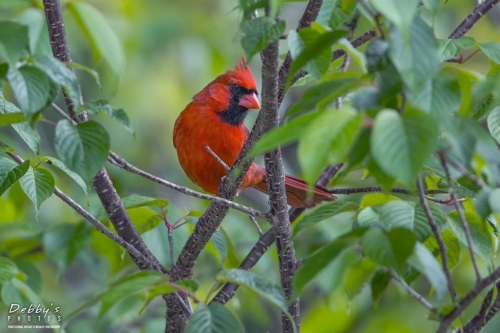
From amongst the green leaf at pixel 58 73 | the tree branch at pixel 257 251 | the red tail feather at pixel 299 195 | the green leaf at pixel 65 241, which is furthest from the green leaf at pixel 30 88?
the red tail feather at pixel 299 195

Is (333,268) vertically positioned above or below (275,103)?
below

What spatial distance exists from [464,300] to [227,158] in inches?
68.8

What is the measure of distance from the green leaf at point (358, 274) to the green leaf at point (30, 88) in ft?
2.08

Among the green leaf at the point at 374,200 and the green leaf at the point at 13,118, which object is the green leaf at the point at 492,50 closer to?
the green leaf at the point at 374,200

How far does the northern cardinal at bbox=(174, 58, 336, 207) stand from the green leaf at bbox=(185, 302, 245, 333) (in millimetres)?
1524

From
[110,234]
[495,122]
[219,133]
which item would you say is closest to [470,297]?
[495,122]

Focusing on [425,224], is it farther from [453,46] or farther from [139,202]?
[139,202]

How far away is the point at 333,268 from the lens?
2.33 meters

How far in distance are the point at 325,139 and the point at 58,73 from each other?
47 centimetres

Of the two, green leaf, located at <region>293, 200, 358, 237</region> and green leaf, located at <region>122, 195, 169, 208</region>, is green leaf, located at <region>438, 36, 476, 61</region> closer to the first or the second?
green leaf, located at <region>293, 200, 358, 237</region>

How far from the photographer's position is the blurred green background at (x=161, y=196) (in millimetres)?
2492

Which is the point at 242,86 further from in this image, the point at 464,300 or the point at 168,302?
the point at 464,300

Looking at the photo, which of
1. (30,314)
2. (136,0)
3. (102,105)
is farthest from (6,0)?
(136,0)

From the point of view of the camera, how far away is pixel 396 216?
1.23 meters
